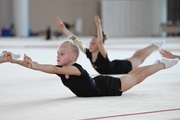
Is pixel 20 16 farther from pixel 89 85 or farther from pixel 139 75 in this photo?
Result: pixel 89 85

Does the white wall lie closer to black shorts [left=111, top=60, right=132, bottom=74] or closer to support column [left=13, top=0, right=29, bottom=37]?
support column [left=13, top=0, right=29, bottom=37]

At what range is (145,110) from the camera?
177 inches

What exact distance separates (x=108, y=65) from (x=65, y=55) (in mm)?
2839

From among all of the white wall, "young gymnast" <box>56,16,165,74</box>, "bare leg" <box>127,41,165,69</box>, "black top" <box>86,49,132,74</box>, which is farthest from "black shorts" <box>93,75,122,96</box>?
the white wall

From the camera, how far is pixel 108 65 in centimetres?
791

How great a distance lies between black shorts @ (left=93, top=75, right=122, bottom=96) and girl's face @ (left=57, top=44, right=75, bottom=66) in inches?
18.3

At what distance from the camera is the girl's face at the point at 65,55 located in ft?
16.8

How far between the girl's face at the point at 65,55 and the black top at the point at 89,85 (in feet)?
0.31

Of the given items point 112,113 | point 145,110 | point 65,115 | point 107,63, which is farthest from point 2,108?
point 107,63

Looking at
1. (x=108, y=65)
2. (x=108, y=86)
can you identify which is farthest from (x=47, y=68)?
(x=108, y=65)

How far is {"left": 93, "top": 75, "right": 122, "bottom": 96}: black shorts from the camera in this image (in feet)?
17.7

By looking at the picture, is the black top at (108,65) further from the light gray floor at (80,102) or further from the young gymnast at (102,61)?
the light gray floor at (80,102)

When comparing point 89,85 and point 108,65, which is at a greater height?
point 89,85

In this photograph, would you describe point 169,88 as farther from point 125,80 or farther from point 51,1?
point 51,1
